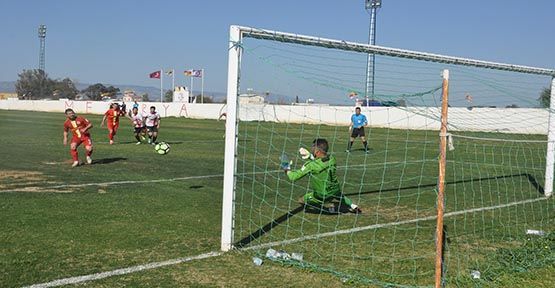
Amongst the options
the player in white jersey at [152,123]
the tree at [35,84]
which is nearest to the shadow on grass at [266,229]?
the player in white jersey at [152,123]

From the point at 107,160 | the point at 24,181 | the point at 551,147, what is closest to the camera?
the point at 551,147

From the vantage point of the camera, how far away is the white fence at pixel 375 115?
1937 cm

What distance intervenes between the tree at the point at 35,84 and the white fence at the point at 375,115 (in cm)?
4264

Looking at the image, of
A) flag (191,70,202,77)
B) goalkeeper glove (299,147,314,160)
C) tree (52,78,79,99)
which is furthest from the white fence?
tree (52,78,79,99)

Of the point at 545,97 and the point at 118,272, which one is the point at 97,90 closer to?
the point at 545,97

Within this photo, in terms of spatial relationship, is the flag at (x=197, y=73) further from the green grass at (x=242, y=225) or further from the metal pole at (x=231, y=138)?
the metal pole at (x=231, y=138)

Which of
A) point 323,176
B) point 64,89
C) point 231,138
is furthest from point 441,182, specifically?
point 64,89

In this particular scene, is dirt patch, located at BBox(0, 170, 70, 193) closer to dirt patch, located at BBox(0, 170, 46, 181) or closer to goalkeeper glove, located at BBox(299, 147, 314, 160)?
dirt patch, located at BBox(0, 170, 46, 181)

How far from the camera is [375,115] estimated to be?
4362 cm

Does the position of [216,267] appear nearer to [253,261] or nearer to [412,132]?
[253,261]

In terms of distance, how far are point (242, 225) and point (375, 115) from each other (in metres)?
35.9

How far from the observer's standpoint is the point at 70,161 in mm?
16812

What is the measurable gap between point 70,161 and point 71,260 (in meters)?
10.8

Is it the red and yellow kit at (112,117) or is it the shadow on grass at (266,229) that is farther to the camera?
the red and yellow kit at (112,117)
